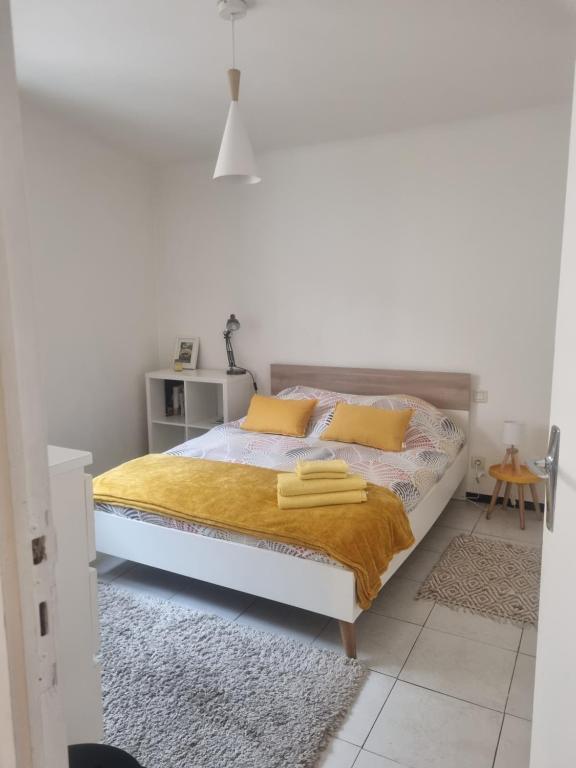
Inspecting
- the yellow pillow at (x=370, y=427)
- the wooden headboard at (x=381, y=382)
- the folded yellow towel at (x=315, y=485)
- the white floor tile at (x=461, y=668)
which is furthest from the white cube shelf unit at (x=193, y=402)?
the white floor tile at (x=461, y=668)

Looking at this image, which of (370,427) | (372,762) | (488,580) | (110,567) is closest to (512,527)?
(488,580)

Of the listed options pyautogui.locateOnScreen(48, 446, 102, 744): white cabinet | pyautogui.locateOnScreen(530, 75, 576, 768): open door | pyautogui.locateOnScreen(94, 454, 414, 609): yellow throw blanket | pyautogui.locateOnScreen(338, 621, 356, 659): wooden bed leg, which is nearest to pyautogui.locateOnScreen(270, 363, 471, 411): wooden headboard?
pyautogui.locateOnScreen(94, 454, 414, 609): yellow throw blanket

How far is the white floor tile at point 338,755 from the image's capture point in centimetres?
164

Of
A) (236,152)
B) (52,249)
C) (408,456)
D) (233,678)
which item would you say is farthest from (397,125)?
(233,678)

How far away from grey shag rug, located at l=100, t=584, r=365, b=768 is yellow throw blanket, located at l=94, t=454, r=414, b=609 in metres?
0.37

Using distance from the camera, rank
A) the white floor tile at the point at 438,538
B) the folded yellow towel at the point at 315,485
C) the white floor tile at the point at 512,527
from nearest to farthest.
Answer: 1. the folded yellow towel at the point at 315,485
2. the white floor tile at the point at 438,538
3. the white floor tile at the point at 512,527

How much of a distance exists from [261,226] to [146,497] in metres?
2.49

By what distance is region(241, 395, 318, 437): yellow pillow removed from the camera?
142 inches

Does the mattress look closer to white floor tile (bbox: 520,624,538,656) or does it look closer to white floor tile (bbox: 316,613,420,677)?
white floor tile (bbox: 316,613,420,677)

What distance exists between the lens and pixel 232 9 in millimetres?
2182

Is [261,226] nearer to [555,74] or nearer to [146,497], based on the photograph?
[555,74]

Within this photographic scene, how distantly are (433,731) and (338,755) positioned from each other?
33 centimetres

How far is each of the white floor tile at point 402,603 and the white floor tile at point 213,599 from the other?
0.61 meters

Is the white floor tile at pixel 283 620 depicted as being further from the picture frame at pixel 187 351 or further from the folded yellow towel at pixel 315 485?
the picture frame at pixel 187 351
